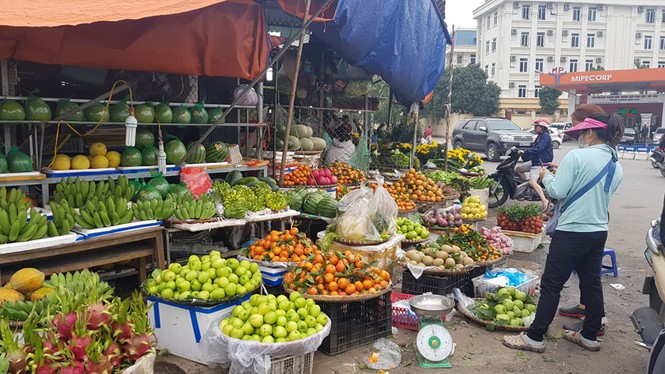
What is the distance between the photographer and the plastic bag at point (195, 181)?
19.8 ft

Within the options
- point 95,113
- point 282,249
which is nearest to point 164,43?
point 95,113

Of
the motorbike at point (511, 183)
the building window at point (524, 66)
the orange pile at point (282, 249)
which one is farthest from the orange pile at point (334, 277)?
the building window at point (524, 66)

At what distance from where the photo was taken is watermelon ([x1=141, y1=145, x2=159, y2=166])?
20.3 ft

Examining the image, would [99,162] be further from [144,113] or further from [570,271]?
[570,271]

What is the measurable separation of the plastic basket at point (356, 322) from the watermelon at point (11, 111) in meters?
3.69

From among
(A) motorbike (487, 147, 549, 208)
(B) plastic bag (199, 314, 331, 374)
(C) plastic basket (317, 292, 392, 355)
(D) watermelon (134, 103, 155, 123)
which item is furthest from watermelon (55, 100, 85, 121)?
(A) motorbike (487, 147, 549, 208)

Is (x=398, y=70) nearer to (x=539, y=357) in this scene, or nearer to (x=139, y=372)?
(x=539, y=357)

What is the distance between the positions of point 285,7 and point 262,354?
3.76m

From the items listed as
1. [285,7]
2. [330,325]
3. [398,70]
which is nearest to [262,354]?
[330,325]

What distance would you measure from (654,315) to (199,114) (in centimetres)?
533

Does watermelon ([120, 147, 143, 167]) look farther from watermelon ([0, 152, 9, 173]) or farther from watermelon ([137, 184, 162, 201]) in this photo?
watermelon ([0, 152, 9, 173])

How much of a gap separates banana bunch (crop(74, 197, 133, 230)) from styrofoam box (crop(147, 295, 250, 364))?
96 cm

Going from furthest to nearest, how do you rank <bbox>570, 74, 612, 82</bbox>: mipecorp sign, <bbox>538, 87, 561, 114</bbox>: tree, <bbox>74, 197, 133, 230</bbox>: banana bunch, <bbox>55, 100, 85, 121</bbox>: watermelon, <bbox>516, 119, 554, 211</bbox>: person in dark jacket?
<bbox>538, 87, 561, 114</bbox>: tree
<bbox>570, 74, 612, 82</bbox>: mipecorp sign
<bbox>516, 119, 554, 211</bbox>: person in dark jacket
<bbox>55, 100, 85, 121</bbox>: watermelon
<bbox>74, 197, 133, 230</bbox>: banana bunch

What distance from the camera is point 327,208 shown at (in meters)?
6.45
